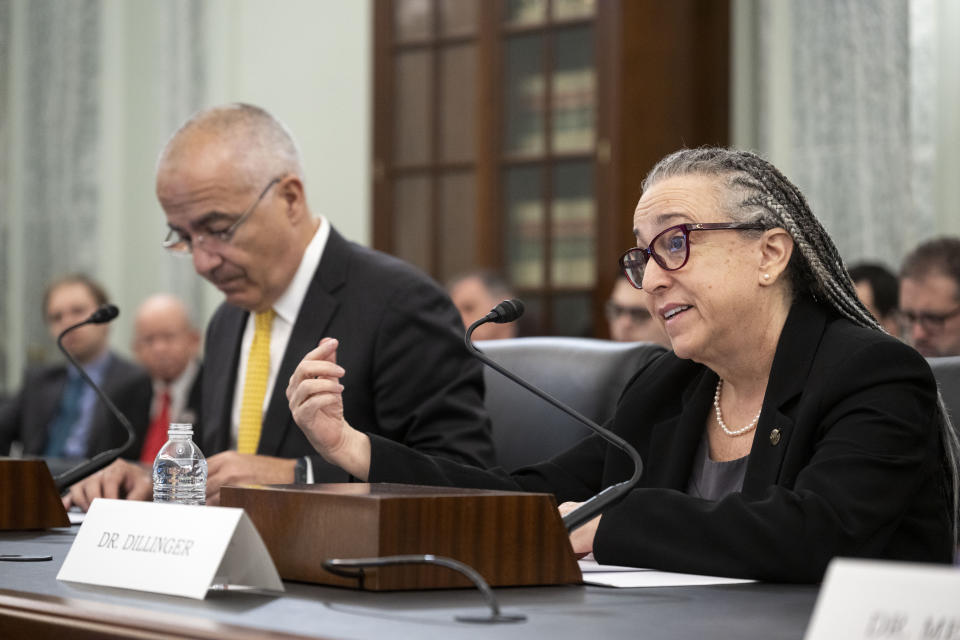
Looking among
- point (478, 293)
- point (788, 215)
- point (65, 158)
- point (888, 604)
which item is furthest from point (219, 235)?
point (65, 158)

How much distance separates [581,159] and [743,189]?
3.59 metres

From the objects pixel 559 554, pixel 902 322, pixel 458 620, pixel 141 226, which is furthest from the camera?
pixel 141 226

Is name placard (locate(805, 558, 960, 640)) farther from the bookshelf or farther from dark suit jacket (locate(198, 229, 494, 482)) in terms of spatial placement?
Result: the bookshelf

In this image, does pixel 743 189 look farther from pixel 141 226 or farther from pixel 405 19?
pixel 141 226

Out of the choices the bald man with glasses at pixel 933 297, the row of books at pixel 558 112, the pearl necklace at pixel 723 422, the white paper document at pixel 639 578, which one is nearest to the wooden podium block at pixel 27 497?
the white paper document at pixel 639 578

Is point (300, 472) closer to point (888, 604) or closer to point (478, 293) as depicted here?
point (888, 604)

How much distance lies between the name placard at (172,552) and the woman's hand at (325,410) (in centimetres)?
40

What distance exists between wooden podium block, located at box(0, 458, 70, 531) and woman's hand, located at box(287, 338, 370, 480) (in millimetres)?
438

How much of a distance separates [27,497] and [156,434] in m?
3.72

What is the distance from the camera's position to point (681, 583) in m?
1.53

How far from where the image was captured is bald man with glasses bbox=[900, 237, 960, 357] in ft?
12.8

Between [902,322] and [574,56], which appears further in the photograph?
[574,56]

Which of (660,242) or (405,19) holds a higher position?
(405,19)

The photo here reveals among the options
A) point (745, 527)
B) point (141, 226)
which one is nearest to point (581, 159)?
point (141, 226)
